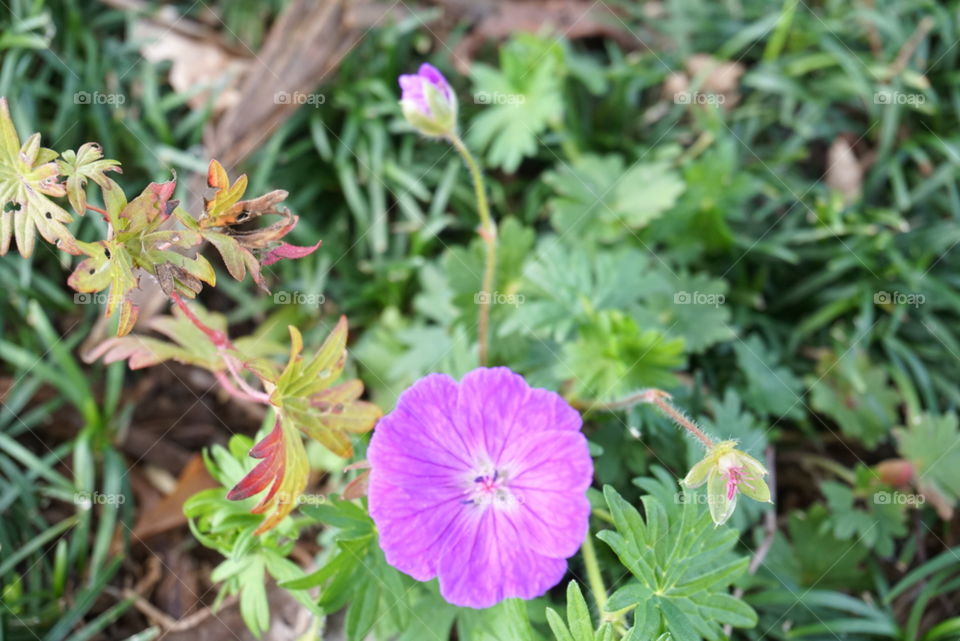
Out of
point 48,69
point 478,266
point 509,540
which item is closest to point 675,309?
point 478,266

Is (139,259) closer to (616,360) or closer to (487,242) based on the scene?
(487,242)

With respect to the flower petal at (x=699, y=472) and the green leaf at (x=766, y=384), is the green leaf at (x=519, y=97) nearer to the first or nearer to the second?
the green leaf at (x=766, y=384)

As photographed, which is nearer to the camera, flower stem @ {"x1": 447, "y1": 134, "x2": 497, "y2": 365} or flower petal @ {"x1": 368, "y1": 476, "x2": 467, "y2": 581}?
flower petal @ {"x1": 368, "y1": 476, "x2": 467, "y2": 581}

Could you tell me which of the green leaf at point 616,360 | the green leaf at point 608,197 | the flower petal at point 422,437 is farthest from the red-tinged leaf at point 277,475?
the green leaf at point 608,197

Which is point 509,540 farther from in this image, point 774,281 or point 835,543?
point 774,281

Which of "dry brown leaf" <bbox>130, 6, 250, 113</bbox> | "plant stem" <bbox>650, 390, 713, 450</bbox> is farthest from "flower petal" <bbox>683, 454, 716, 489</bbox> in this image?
"dry brown leaf" <bbox>130, 6, 250, 113</bbox>

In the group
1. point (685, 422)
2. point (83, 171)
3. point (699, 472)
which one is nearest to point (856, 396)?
point (685, 422)

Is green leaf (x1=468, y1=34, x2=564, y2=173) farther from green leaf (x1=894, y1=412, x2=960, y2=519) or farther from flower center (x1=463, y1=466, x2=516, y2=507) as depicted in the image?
green leaf (x1=894, y1=412, x2=960, y2=519)
